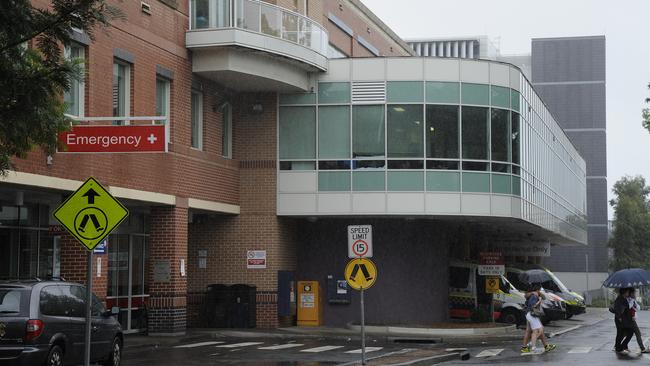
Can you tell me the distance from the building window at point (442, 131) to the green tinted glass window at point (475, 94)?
20.7 inches

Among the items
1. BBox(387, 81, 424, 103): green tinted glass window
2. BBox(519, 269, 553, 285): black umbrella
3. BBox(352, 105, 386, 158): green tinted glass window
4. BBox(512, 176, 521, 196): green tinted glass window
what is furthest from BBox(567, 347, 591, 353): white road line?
BBox(519, 269, 553, 285): black umbrella

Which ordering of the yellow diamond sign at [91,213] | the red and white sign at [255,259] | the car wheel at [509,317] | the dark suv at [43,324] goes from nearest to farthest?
the yellow diamond sign at [91,213], the dark suv at [43,324], the red and white sign at [255,259], the car wheel at [509,317]

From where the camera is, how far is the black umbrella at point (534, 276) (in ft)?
134

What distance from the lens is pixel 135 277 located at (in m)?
28.4

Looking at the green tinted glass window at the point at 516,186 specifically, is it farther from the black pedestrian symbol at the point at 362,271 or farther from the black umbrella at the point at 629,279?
the black pedestrian symbol at the point at 362,271

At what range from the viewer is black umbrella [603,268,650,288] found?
77.7 feet

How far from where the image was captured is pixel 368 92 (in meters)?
31.0

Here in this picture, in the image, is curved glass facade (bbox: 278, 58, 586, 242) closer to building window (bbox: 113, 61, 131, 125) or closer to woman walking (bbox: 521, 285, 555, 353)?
woman walking (bbox: 521, 285, 555, 353)

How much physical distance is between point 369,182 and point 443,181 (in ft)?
7.55

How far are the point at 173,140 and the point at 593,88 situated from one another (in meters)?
76.4

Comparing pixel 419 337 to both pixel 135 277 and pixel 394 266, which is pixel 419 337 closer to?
pixel 394 266

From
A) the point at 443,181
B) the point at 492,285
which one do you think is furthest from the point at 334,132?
the point at 492,285

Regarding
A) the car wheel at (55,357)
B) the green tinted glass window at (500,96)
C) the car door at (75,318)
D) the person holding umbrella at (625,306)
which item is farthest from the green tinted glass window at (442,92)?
the car wheel at (55,357)

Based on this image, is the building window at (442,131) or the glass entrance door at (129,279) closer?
the glass entrance door at (129,279)
